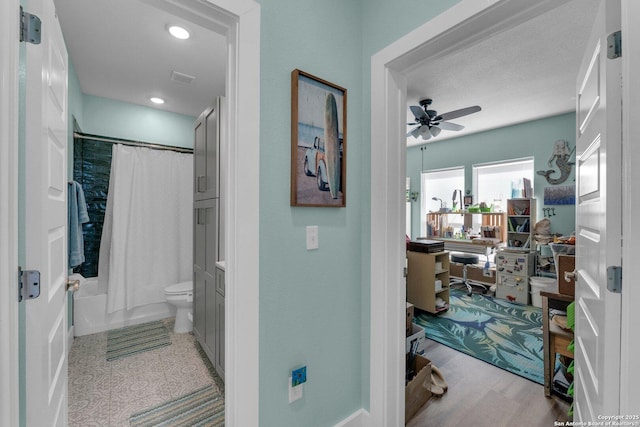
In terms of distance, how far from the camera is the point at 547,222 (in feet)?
13.3

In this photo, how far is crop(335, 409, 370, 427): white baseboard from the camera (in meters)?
1.56

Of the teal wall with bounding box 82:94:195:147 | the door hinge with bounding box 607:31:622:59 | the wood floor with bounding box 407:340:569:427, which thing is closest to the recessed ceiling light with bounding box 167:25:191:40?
the teal wall with bounding box 82:94:195:147

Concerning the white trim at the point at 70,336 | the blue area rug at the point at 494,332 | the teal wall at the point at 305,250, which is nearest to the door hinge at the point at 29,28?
the teal wall at the point at 305,250

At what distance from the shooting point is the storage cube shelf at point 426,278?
10.9 feet

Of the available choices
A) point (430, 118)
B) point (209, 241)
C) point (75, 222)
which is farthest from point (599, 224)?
point (75, 222)

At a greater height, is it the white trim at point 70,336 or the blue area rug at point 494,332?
the white trim at point 70,336

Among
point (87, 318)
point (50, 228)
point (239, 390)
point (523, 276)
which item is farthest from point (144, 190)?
point (523, 276)

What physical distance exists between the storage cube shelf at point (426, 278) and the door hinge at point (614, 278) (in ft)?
8.08

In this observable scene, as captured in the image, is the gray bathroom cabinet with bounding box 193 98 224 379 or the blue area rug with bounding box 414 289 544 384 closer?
the gray bathroom cabinet with bounding box 193 98 224 379

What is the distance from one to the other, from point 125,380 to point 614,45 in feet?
10.5

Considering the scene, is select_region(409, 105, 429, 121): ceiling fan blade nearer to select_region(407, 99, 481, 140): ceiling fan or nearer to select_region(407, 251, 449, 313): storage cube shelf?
select_region(407, 99, 481, 140): ceiling fan

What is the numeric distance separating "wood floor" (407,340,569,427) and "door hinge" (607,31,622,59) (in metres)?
1.95

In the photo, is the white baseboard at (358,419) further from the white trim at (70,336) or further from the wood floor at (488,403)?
the white trim at (70,336)

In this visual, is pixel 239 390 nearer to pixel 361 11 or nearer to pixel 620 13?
pixel 620 13
